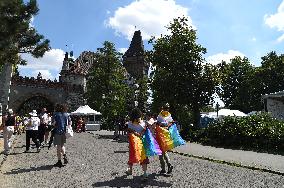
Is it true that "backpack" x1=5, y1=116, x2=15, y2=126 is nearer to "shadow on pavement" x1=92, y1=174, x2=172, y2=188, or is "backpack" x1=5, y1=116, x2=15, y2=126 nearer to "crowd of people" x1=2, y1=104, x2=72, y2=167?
"crowd of people" x1=2, y1=104, x2=72, y2=167

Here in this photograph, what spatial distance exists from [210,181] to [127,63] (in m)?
83.4

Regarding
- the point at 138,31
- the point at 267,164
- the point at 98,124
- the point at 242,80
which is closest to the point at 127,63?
A: the point at 138,31

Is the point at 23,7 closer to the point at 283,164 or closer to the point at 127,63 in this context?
the point at 283,164

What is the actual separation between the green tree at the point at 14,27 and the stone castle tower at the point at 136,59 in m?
69.0

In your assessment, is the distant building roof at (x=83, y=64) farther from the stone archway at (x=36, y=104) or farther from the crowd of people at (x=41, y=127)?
the crowd of people at (x=41, y=127)

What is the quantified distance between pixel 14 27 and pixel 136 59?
72.7 m

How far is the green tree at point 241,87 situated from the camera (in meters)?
65.8

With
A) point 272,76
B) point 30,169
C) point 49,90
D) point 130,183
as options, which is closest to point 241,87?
point 272,76

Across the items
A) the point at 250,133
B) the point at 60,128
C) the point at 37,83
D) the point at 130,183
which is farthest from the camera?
the point at 37,83

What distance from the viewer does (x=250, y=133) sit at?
63.9 feet

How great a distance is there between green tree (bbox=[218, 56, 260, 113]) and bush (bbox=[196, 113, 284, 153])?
137 feet

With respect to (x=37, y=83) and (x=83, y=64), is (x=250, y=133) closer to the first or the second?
(x=37, y=83)

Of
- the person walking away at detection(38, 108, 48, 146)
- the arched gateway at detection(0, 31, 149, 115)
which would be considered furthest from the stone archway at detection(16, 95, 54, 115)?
the person walking away at detection(38, 108, 48, 146)

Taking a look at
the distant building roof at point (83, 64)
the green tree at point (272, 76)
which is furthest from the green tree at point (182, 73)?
the distant building roof at point (83, 64)
